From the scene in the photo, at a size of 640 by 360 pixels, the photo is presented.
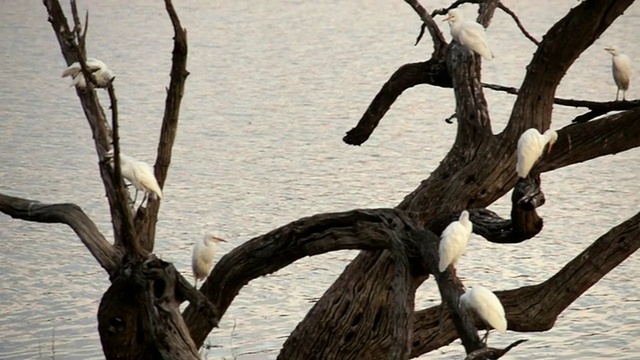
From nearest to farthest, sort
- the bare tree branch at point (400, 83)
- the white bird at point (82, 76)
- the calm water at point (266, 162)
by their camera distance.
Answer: the white bird at point (82, 76) < the bare tree branch at point (400, 83) < the calm water at point (266, 162)

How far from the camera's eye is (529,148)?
16.7 ft

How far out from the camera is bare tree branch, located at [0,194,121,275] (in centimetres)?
491

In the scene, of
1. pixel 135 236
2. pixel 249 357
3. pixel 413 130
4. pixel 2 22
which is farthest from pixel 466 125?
pixel 2 22

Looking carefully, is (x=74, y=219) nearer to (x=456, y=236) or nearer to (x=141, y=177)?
(x=141, y=177)

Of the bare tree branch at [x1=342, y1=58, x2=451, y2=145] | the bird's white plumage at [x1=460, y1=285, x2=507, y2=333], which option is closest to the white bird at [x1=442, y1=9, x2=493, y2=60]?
the bare tree branch at [x1=342, y1=58, x2=451, y2=145]

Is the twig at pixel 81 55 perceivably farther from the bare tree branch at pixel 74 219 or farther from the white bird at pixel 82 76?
the bare tree branch at pixel 74 219

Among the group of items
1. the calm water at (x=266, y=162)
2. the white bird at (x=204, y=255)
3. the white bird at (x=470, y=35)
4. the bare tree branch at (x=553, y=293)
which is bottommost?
the calm water at (x=266, y=162)

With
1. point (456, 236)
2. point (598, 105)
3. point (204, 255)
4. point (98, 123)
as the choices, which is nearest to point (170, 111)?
point (98, 123)

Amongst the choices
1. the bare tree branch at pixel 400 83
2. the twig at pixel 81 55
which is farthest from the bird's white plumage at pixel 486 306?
the twig at pixel 81 55

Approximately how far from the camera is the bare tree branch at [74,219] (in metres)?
4.91

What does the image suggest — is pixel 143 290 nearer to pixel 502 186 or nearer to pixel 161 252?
pixel 502 186

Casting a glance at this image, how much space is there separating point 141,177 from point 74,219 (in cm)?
73

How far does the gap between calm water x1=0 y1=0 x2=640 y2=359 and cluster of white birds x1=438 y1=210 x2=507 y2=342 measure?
10.9ft

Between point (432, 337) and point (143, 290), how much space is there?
1411mm
